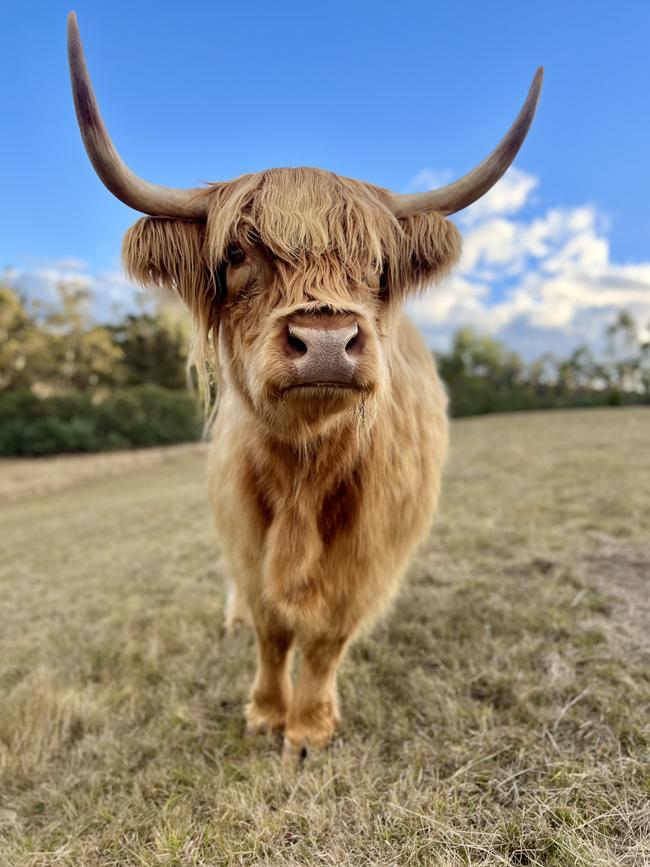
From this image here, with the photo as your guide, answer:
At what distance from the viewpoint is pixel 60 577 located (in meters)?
5.98

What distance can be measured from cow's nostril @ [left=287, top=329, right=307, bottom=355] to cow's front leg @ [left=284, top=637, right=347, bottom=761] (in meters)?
1.48

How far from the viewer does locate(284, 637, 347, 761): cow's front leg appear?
2363mm

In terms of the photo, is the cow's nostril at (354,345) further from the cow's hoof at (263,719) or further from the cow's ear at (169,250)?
the cow's hoof at (263,719)

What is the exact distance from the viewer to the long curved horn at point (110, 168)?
5.28 ft

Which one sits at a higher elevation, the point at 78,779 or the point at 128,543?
the point at 78,779

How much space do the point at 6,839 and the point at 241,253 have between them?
2379mm

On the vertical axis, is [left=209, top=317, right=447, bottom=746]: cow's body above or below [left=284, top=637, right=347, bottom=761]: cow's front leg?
above

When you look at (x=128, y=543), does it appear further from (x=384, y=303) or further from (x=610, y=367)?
(x=610, y=367)

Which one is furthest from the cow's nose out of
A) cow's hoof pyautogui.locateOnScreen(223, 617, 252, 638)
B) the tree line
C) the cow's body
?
the tree line

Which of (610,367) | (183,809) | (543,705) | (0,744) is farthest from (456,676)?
(610,367)

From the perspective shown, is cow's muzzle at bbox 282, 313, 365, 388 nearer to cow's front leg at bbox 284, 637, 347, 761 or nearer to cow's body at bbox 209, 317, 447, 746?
cow's body at bbox 209, 317, 447, 746

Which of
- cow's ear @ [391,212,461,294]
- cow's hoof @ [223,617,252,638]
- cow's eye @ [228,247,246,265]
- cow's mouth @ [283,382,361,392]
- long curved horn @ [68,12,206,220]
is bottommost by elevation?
cow's hoof @ [223,617,252,638]

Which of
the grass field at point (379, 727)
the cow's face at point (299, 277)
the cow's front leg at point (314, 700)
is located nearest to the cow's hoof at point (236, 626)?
the grass field at point (379, 727)

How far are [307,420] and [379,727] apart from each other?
5.40 ft
